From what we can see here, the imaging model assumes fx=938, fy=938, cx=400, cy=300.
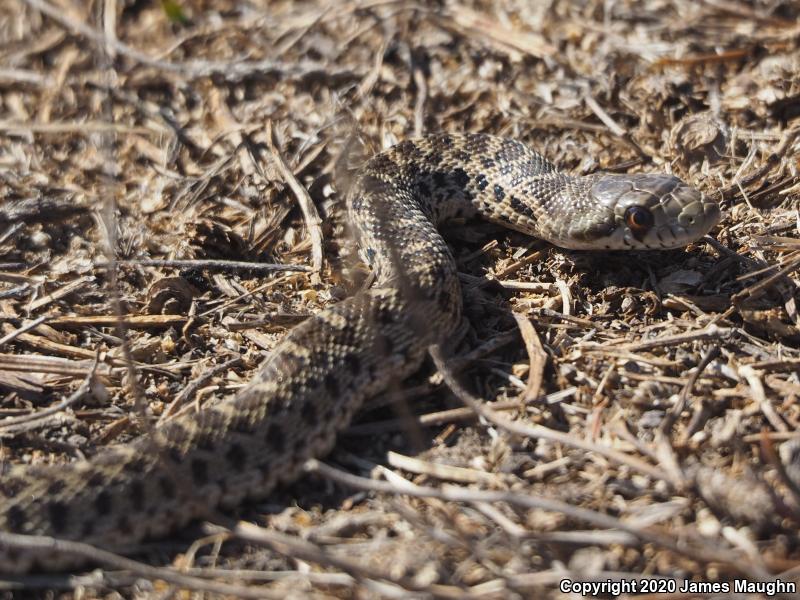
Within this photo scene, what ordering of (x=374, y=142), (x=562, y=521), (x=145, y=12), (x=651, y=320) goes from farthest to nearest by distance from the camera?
(x=145, y=12) < (x=374, y=142) < (x=651, y=320) < (x=562, y=521)

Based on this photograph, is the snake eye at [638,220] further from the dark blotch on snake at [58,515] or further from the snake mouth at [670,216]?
the dark blotch on snake at [58,515]

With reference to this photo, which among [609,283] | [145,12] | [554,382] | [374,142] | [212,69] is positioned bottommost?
[554,382]

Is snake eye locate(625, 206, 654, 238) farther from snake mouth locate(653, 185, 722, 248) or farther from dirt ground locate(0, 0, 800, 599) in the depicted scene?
dirt ground locate(0, 0, 800, 599)

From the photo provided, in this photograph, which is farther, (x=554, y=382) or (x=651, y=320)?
(x=651, y=320)

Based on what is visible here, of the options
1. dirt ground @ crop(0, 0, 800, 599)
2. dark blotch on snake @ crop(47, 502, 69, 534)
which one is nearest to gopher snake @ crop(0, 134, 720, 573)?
dark blotch on snake @ crop(47, 502, 69, 534)

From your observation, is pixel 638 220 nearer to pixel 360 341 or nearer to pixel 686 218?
pixel 686 218

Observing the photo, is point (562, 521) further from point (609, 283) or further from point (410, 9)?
point (410, 9)

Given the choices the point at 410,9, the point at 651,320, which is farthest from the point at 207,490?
the point at 410,9

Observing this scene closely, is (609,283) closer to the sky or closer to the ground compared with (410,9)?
closer to the ground
